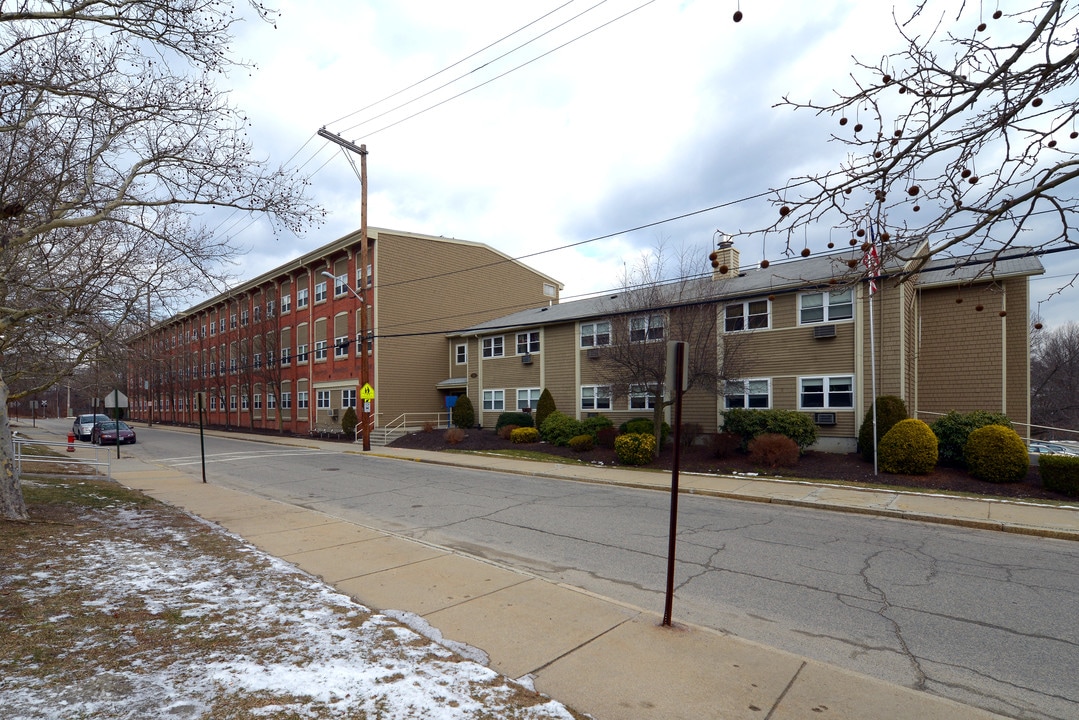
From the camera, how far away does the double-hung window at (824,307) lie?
60.1ft

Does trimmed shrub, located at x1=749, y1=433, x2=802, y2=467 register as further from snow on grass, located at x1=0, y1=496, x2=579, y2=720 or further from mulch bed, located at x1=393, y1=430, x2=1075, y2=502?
snow on grass, located at x1=0, y1=496, x2=579, y2=720

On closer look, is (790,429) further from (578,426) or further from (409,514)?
(409,514)

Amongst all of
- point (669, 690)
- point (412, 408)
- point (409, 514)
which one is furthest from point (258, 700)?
point (412, 408)

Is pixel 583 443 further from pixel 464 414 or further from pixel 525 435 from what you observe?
pixel 464 414

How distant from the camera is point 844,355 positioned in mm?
18422

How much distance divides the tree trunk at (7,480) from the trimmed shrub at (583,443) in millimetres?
15866

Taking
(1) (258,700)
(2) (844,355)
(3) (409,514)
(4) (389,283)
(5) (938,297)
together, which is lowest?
(3) (409,514)

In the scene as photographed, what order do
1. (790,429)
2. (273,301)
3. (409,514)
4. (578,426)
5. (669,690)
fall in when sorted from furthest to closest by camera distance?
(273,301) < (578,426) < (790,429) < (409,514) < (669,690)

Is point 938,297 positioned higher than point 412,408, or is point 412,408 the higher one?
point 938,297

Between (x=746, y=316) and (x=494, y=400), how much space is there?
575 inches

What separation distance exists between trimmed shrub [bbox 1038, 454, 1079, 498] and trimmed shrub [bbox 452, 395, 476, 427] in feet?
77.6

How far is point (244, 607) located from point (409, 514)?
5747 millimetres

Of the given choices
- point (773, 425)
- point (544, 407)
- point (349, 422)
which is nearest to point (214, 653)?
point (773, 425)

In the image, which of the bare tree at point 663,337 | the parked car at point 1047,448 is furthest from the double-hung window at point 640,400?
the parked car at point 1047,448
